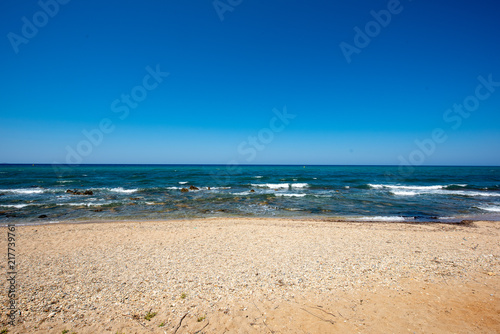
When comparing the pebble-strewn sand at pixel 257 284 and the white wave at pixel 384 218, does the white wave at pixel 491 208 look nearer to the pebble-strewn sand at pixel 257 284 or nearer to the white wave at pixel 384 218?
the white wave at pixel 384 218

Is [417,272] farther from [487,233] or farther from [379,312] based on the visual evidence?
[487,233]

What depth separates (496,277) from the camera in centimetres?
636

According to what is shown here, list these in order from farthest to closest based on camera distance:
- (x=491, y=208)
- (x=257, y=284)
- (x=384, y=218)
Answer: (x=491, y=208) < (x=384, y=218) < (x=257, y=284)

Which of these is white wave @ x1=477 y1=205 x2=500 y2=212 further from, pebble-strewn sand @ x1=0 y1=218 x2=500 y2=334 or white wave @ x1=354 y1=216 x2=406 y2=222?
pebble-strewn sand @ x1=0 y1=218 x2=500 y2=334

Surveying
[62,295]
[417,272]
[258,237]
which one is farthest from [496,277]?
[62,295]

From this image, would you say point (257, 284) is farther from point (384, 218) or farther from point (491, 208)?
point (491, 208)

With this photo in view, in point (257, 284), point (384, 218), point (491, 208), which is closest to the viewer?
point (257, 284)

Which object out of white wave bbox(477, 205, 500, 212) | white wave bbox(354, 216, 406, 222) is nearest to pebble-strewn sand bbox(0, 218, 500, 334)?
white wave bbox(354, 216, 406, 222)

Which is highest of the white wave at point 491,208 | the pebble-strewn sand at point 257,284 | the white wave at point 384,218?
the pebble-strewn sand at point 257,284

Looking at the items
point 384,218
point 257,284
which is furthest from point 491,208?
point 257,284

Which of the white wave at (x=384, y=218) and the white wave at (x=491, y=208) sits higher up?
the white wave at (x=491, y=208)

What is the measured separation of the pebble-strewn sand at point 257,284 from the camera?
459 centimetres

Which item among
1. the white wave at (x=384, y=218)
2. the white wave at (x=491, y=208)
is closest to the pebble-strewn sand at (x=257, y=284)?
the white wave at (x=384, y=218)

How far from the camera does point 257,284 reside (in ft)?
19.4
